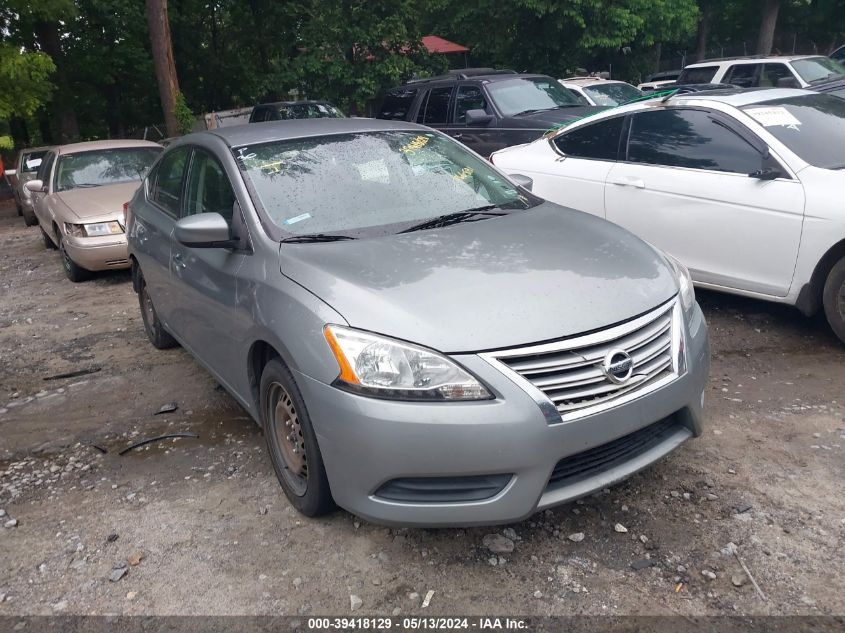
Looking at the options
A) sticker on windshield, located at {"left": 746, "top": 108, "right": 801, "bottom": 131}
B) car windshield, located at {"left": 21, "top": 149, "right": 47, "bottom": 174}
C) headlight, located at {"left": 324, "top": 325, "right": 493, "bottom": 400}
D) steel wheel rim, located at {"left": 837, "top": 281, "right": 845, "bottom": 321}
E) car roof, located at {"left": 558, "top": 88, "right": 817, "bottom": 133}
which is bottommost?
car windshield, located at {"left": 21, "top": 149, "right": 47, "bottom": 174}

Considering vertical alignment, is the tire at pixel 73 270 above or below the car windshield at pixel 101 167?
below

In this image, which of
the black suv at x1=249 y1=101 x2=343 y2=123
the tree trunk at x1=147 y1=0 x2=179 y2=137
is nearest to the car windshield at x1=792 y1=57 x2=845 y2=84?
the black suv at x1=249 y1=101 x2=343 y2=123

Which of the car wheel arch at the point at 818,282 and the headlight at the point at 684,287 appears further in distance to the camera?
the car wheel arch at the point at 818,282

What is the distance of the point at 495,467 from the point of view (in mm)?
2631

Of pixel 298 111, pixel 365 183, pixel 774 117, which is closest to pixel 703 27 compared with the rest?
pixel 298 111

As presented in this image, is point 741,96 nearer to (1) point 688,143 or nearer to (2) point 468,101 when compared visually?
(1) point 688,143

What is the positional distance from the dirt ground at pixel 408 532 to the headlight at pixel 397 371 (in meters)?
0.78

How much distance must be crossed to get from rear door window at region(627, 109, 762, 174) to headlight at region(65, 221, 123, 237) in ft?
17.9

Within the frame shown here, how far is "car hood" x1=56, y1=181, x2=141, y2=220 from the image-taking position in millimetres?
8172

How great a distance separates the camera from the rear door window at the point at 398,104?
1147cm

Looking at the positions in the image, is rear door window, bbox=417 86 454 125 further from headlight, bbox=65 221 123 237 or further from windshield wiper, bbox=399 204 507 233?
windshield wiper, bbox=399 204 507 233

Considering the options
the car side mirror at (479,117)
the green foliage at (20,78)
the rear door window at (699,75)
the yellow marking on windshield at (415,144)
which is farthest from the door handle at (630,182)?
the green foliage at (20,78)

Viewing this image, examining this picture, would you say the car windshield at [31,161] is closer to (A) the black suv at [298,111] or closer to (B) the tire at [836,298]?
(A) the black suv at [298,111]

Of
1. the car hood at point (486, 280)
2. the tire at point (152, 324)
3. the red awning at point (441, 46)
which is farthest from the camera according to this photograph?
the red awning at point (441, 46)
